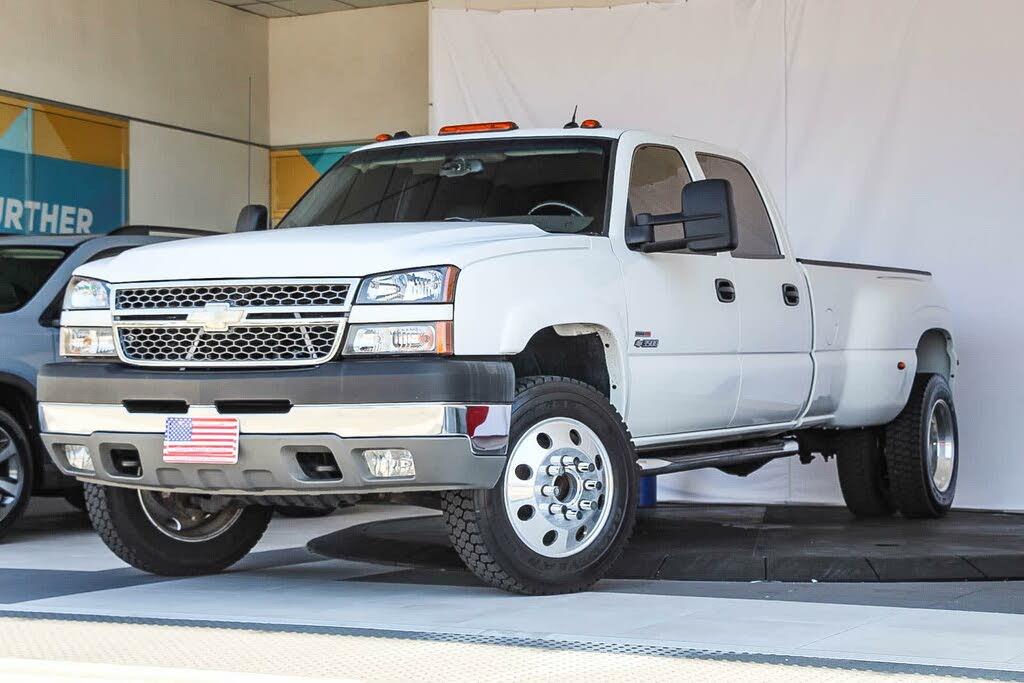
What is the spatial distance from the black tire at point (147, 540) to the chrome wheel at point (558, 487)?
151cm

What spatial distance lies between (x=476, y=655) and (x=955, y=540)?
385 centimetres

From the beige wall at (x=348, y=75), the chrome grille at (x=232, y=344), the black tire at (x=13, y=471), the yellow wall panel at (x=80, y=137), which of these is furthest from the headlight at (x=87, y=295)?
the beige wall at (x=348, y=75)

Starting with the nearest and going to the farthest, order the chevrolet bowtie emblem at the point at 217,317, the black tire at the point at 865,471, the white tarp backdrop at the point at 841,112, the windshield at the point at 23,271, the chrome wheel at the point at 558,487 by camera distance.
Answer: the chevrolet bowtie emblem at the point at 217,317 → the chrome wheel at the point at 558,487 → the windshield at the point at 23,271 → the black tire at the point at 865,471 → the white tarp backdrop at the point at 841,112

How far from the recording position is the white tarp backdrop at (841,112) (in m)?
10.3

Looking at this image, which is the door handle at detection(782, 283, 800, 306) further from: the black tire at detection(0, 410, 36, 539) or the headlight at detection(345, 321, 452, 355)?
the black tire at detection(0, 410, 36, 539)

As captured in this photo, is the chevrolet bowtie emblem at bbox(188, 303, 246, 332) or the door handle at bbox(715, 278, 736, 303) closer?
the chevrolet bowtie emblem at bbox(188, 303, 246, 332)

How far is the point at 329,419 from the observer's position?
527 cm

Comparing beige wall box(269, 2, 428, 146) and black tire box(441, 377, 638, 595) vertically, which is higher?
beige wall box(269, 2, 428, 146)

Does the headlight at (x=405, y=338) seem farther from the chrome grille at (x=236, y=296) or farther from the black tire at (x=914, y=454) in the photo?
the black tire at (x=914, y=454)

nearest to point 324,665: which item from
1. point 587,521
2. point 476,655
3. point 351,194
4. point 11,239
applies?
point 476,655

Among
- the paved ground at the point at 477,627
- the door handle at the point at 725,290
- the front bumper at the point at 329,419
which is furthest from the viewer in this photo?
the door handle at the point at 725,290

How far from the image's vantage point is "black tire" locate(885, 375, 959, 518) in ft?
29.6

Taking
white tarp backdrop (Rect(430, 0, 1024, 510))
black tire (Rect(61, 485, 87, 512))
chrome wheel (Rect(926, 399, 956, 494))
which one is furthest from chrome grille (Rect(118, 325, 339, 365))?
white tarp backdrop (Rect(430, 0, 1024, 510))

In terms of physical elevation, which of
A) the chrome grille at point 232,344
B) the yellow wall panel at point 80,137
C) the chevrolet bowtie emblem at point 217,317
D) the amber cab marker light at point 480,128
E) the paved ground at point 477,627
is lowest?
the paved ground at point 477,627
